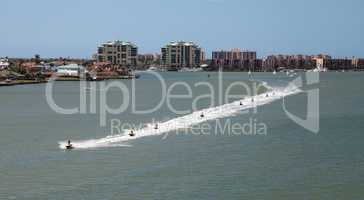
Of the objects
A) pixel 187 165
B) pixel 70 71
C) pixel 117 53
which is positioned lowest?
pixel 187 165

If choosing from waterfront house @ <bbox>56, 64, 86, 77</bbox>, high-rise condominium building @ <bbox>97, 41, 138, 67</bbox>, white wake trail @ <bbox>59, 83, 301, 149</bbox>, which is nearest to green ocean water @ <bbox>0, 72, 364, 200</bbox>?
white wake trail @ <bbox>59, 83, 301, 149</bbox>

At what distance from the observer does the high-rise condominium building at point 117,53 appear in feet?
578

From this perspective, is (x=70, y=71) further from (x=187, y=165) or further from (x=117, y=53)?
(x=187, y=165)

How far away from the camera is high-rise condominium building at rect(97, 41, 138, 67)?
176250 millimetres

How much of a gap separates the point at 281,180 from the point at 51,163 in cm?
601

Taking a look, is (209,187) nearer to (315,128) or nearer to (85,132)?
(85,132)

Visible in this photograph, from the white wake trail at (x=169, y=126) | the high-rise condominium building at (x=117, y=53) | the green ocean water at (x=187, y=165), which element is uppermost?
the high-rise condominium building at (x=117, y=53)

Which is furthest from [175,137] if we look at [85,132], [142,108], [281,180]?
[142,108]

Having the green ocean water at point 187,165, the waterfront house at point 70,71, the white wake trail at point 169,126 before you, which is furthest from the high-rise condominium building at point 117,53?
the green ocean water at point 187,165

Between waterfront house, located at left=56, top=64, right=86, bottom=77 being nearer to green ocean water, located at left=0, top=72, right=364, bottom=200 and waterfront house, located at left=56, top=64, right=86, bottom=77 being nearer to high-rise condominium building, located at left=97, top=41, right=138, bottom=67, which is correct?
high-rise condominium building, located at left=97, top=41, right=138, bottom=67

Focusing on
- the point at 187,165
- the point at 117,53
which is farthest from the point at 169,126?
the point at 117,53

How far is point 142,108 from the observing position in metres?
36.4

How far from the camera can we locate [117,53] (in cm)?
17762

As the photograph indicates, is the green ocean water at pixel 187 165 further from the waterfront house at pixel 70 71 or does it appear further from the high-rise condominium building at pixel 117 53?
the high-rise condominium building at pixel 117 53
